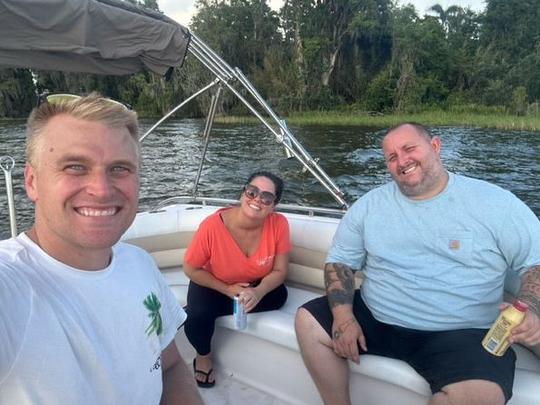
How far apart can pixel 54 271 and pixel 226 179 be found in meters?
8.75

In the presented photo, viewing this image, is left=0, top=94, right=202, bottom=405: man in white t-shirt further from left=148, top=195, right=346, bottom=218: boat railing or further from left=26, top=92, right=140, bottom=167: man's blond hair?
left=148, top=195, right=346, bottom=218: boat railing

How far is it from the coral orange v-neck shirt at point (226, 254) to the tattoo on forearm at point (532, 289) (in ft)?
3.64

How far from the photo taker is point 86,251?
95cm

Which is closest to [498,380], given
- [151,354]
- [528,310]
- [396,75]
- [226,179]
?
[528,310]

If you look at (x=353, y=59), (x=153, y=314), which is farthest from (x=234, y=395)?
(x=353, y=59)

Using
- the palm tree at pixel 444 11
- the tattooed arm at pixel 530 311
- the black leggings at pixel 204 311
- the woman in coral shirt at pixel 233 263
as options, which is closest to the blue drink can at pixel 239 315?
the woman in coral shirt at pixel 233 263

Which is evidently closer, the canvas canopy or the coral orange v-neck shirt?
the canvas canopy

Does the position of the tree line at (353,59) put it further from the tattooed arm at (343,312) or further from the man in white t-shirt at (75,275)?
the man in white t-shirt at (75,275)

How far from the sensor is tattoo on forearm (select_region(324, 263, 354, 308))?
1.98 metres

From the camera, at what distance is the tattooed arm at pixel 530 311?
1.61 metres

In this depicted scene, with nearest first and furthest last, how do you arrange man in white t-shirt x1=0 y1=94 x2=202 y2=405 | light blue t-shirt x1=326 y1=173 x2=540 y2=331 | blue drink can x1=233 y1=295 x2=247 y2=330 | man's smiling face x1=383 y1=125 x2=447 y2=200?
1. man in white t-shirt x1=0 y1=94 x2=202 y2=405
2. light blue t-shirt x1=326 y1=173 x2=540 y2=331
3. man's smiling face x1=383 y1=125 x2=447 y2=200
4. blue drink can x1=233 y1=295 x2=247 y2=330

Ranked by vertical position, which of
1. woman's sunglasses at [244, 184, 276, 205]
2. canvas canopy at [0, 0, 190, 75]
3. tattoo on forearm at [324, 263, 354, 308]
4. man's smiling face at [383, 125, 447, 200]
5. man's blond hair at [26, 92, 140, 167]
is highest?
canvas canopy at [0, 0, 190, 75]

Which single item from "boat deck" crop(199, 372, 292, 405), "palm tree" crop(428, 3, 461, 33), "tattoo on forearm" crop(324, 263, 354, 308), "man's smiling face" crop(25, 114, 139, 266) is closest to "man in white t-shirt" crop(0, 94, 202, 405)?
"man's smiling face" crop(25, 114, 139, 266)

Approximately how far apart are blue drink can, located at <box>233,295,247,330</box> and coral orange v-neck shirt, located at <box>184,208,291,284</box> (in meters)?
0.15
